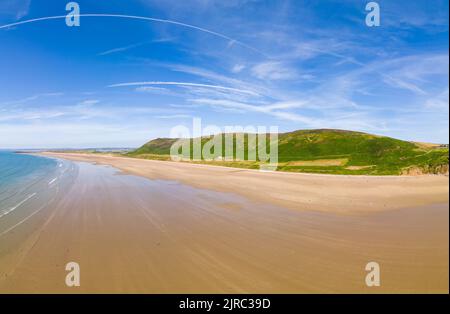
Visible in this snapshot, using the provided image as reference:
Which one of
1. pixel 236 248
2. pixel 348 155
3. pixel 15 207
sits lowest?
pixel 15 207

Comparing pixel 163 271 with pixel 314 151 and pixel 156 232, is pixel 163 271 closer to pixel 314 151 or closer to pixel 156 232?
pixel 156 232

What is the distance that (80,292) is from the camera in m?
6.39

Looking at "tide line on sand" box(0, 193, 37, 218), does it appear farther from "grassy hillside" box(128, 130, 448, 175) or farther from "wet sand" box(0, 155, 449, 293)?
"grassy hillside" box(128, 130, 448, 175)

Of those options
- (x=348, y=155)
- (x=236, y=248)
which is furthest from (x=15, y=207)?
(x=348, y=155)

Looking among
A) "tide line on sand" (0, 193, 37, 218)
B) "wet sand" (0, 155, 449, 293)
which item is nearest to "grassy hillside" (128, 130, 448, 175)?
"wet sand" (0, 155, 449, 293)

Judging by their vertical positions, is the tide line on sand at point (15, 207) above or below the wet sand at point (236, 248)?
below

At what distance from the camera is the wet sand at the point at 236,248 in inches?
255

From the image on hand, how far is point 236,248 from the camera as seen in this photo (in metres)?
9.09

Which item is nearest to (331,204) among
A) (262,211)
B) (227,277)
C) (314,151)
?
(262,211)

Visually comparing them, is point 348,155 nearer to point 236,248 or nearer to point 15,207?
point 236,248

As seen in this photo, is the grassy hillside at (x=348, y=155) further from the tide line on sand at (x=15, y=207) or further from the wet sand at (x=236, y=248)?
the tide line on sand at (x=15, y=207)

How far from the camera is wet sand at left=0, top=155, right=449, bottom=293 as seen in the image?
21.3ft

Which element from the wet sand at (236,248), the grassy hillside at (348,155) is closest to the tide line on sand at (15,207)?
the wet sand at (236,248)
